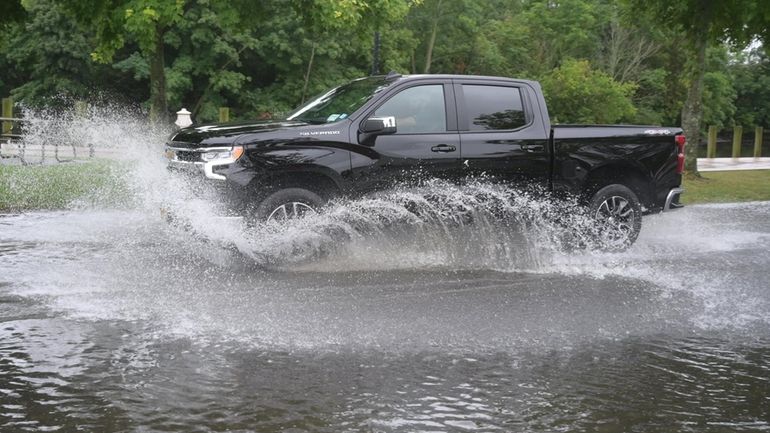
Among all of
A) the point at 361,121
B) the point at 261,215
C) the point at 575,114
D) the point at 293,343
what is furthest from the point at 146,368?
the point at 575,114

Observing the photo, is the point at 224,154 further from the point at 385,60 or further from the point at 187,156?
the point at 385,60

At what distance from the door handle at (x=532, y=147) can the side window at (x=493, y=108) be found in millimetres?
250

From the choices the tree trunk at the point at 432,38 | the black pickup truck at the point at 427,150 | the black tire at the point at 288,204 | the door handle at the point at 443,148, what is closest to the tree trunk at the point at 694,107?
the black pickup truck at the point at 427,150

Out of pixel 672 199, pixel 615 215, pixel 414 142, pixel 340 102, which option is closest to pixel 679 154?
pixel 672 199

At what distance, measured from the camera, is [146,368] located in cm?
546

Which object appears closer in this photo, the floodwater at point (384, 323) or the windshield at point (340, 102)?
the floodwater at point (384, 323)

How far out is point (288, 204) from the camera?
346 inches

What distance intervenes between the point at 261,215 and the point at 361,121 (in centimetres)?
140

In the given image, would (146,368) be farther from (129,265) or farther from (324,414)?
(129,265)

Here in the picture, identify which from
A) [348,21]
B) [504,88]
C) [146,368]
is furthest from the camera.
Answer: [348,21]

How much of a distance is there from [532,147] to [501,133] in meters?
0.40

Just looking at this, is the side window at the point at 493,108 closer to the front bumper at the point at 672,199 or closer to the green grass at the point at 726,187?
the front bumper at the point at 672,199

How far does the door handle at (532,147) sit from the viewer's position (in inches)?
386

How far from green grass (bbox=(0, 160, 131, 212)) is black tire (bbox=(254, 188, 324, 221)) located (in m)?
6.33
